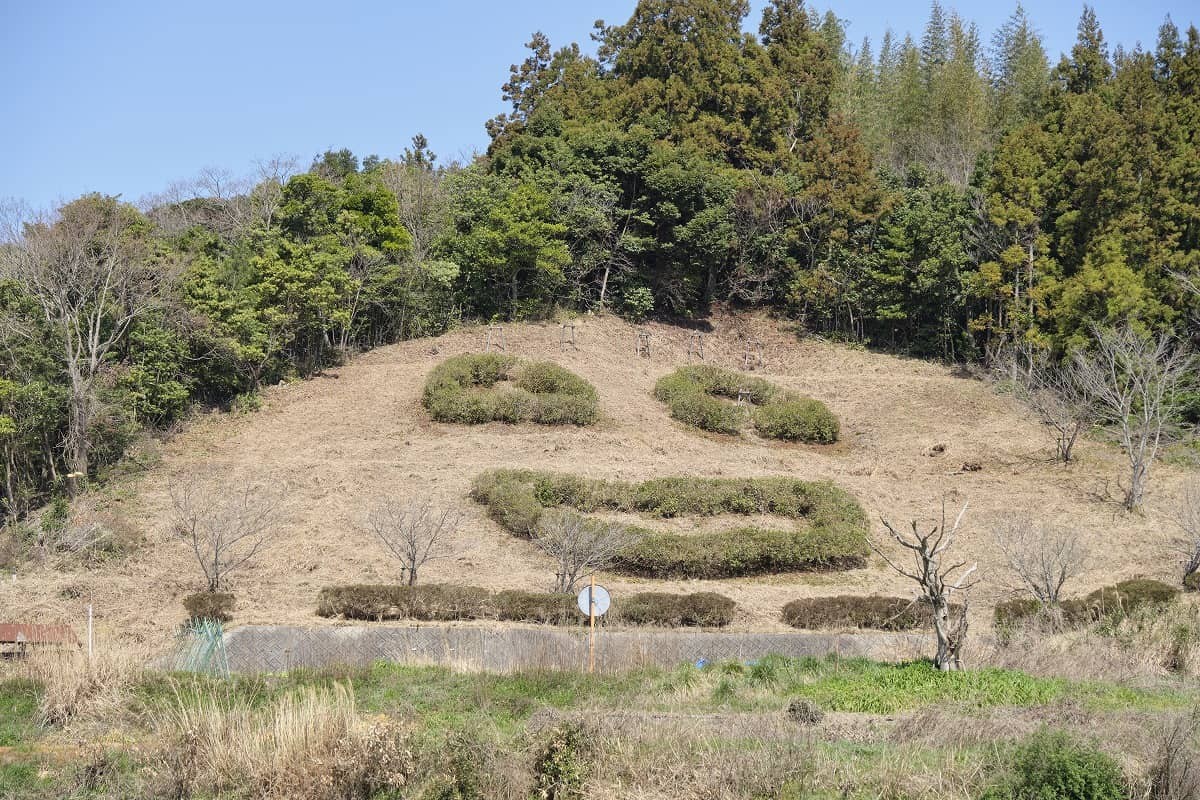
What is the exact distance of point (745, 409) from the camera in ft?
106

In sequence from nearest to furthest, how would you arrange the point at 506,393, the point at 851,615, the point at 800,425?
the point at 851,615 → the point at 506,393 → the point at 800,425

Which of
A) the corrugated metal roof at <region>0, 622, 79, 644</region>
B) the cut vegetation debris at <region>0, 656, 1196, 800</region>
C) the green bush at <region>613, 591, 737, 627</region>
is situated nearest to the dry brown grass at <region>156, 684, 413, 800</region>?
the cut vegetation debris at <region>0, 656, 1196, 800</region>

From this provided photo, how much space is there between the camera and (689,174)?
40031 millimetres

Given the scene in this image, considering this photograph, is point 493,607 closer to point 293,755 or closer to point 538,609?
point 538,609

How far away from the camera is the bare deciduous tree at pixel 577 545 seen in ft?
66.4

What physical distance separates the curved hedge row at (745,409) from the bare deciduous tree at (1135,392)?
679 centimetres

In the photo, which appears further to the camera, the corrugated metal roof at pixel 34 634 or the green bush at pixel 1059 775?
the corrugated metal roof at pixel 34 634

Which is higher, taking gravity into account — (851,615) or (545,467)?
(545,467)

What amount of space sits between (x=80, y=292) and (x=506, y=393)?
35.0ft

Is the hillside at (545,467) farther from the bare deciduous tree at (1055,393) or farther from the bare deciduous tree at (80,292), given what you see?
the bare deciduous tree at (80,292)

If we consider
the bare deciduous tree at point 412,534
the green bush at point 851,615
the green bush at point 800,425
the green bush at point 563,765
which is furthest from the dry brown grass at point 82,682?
the green bush at point 800,425

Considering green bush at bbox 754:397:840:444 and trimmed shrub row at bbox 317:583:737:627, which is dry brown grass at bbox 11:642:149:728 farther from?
green bush at bbox 754:397:840:444

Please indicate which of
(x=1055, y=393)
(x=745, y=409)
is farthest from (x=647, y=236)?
(x=1055, y=393)

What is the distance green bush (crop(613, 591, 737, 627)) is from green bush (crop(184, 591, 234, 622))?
6333mm
